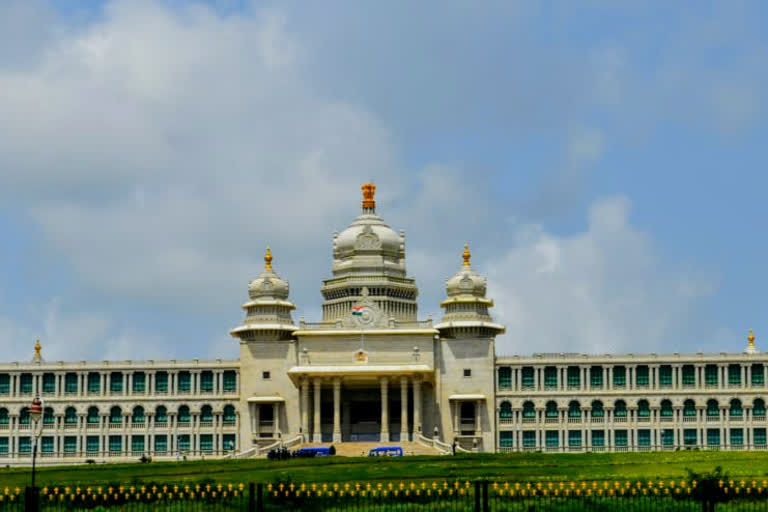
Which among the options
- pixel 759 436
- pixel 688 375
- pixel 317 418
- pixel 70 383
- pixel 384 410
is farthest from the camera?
pixel 70 383

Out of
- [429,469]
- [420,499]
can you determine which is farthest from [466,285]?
[420,499]

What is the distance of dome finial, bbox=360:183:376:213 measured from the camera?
149750mm

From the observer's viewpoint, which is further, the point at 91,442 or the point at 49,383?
the point at 49,383

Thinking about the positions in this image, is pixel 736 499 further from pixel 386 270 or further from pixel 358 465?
pixel 386 270

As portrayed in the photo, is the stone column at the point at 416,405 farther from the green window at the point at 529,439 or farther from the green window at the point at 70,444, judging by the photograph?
the green window at the point at 70,444

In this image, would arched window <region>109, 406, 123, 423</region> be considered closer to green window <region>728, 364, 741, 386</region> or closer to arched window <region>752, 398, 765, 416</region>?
green window <region>728, 364, 741, 386</region>

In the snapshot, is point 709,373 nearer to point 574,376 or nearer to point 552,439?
point 574,376

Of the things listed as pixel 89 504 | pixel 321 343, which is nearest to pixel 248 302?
pixel 321 343

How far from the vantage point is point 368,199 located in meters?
150

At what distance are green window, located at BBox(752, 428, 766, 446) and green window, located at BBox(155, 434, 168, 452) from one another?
173 ft

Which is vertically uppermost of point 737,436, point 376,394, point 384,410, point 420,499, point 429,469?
point 376,394

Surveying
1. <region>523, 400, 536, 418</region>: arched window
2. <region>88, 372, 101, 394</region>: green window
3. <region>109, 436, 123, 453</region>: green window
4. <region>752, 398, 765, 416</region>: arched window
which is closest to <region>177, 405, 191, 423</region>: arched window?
<region>109, 436, 123, 453</region>: green window

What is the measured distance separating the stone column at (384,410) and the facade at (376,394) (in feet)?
0.57

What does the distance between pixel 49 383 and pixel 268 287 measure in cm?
2211
